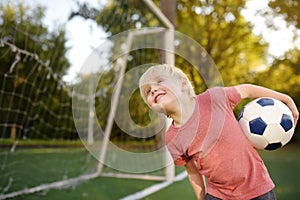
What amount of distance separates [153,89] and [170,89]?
0.07 m

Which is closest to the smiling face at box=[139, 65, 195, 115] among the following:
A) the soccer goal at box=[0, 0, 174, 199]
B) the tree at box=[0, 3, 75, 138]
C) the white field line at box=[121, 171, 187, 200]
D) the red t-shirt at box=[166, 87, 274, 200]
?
the red t-shirt at box=[166, 87, 274, 200]

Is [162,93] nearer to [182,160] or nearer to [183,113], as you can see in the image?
[183,113]

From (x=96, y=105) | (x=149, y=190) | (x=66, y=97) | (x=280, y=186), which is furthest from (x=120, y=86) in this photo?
(x=280, y=186)

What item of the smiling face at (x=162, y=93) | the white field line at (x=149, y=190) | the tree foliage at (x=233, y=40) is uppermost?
the tree foliage at (x=233, y=40)

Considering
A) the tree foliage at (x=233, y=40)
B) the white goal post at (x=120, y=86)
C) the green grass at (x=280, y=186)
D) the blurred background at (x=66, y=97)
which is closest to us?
the green grass at (x=280, y=186)

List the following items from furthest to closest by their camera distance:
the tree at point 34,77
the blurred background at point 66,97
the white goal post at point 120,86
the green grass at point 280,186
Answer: the tree at point 34,77, the white goal post at point 120,86, the blurred background at point 66,97, the green grass at point 280,186

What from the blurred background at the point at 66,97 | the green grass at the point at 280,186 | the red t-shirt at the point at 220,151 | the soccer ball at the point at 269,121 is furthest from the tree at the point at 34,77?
the soccer ball at the point at 269,121

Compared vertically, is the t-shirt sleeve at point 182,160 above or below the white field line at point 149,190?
above

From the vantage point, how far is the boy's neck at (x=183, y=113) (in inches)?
62.7

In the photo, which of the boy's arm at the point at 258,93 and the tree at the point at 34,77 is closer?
the boy's arm at the point at 258,93

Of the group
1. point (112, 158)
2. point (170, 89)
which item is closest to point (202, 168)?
point (170, 89)

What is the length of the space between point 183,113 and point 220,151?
221 mm

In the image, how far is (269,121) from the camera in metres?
1.73

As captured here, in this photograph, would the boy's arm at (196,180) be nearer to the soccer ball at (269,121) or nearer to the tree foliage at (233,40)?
the soccer ball at (269,121)
